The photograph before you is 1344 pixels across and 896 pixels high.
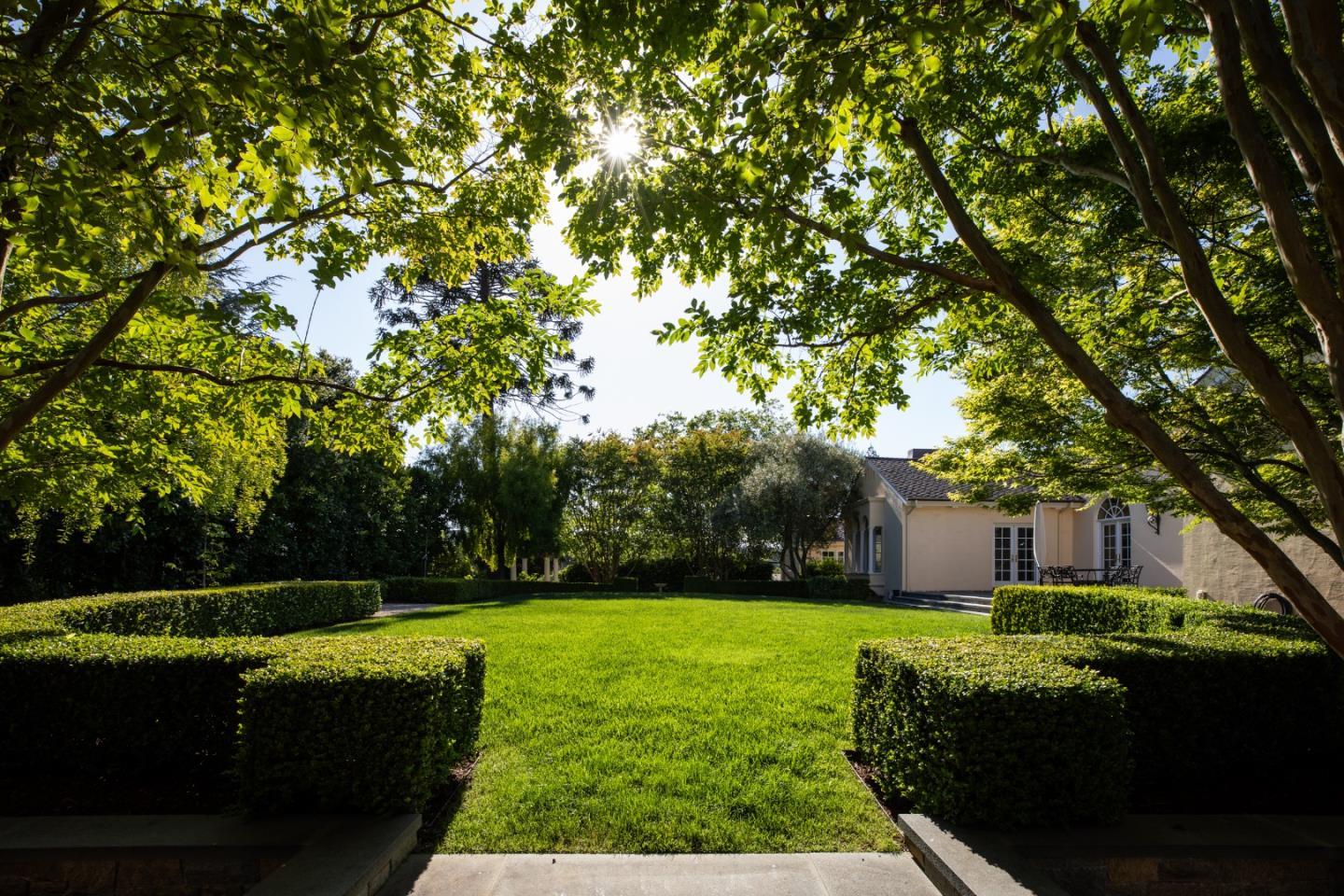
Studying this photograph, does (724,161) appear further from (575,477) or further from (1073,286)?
(575,477)

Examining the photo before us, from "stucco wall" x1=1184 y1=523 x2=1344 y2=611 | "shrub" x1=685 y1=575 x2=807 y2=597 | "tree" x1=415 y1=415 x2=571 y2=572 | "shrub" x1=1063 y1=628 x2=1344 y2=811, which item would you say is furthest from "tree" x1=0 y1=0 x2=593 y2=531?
"shrub" x1=685 y1=575 x2=807 y2=597

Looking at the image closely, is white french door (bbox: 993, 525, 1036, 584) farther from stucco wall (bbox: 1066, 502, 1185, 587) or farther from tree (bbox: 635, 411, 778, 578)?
tree (bbox: 635, 411, 778, 578)

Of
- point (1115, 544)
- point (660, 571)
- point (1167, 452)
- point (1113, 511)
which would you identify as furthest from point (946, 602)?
point (1167, 452)

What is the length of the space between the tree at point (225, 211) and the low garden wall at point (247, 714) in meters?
1.70

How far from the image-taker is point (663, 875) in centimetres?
349

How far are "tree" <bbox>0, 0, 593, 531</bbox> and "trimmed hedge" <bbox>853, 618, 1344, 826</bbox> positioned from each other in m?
4.02

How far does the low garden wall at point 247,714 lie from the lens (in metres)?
3.73

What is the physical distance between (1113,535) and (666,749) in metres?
18.7

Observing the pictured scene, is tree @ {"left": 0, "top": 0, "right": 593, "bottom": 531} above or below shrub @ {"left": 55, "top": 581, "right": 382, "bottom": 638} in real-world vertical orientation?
above

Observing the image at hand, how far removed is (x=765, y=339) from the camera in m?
5.13

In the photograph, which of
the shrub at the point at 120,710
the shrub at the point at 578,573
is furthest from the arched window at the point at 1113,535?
the shrub at the point at 120,710

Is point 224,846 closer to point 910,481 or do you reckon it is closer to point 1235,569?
point 1235,569

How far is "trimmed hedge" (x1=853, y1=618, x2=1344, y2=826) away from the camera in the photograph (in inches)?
145

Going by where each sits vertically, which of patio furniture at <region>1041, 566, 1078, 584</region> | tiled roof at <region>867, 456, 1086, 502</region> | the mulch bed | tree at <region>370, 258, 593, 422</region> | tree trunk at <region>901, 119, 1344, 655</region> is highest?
tree at <region>370, 258, 593, 422</region>
